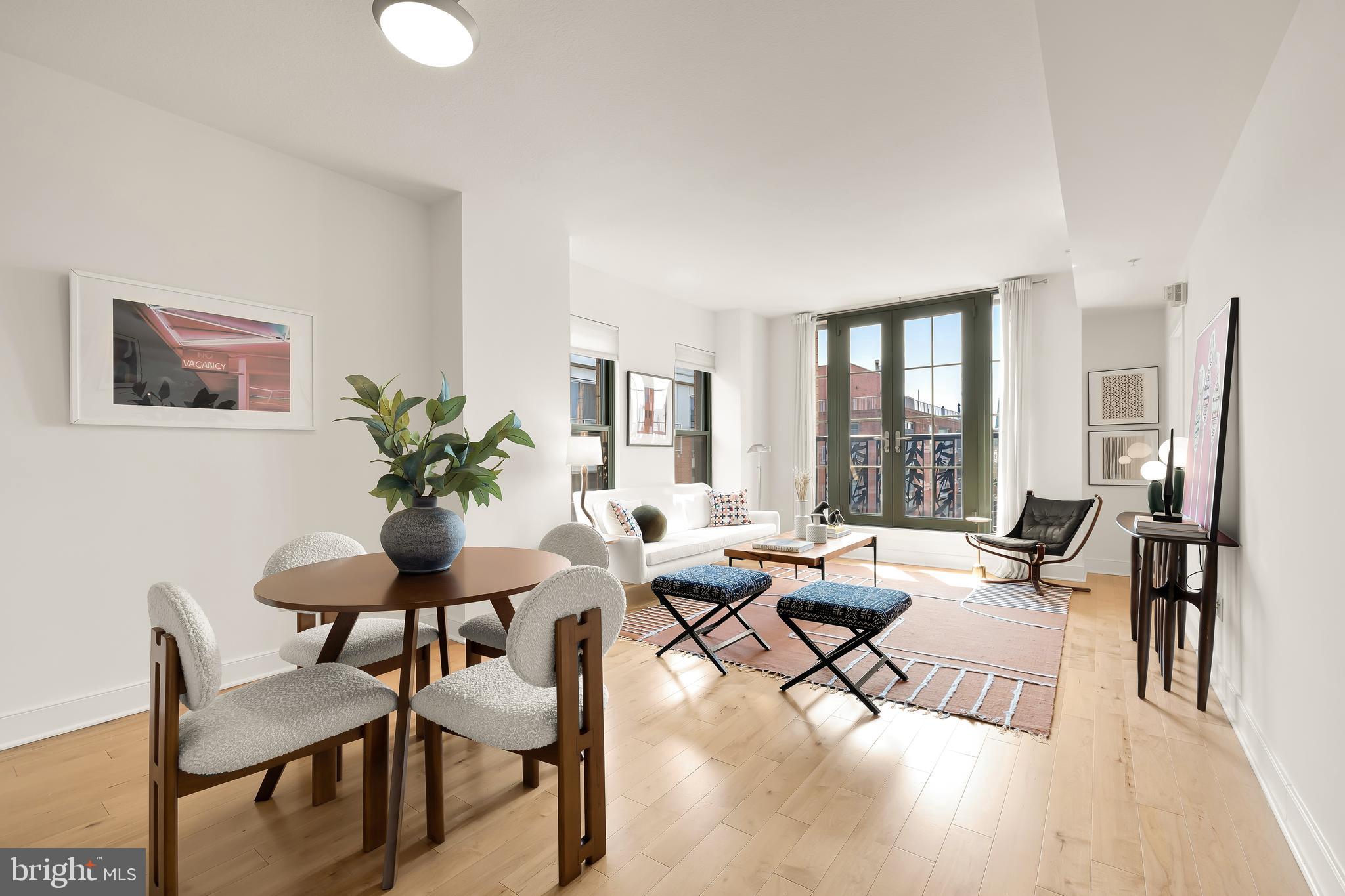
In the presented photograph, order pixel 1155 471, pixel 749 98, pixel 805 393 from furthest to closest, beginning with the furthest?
pixel 805 393 < pixel 1155 471 < pixel 749 98

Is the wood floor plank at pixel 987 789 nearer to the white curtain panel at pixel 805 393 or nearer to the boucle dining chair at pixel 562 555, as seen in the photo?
the boucle dining chair at pixel 562 555

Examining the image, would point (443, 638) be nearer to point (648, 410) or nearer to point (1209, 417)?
point (1209, 417)

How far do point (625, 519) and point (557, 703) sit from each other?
10.4 feet

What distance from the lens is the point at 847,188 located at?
12.6 feet

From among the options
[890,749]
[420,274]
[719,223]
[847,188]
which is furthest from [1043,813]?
[420,274]

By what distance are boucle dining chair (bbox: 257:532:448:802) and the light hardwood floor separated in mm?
353

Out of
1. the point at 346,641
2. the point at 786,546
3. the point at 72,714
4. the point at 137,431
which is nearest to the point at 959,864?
the point at 346,641

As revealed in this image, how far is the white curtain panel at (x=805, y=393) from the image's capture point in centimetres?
728

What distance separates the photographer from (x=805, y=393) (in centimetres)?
734

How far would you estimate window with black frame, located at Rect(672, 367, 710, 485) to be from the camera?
685 centimetres

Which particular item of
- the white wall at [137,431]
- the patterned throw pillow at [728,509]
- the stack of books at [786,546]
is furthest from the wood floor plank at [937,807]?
the patterned throw pillow at [728,509]

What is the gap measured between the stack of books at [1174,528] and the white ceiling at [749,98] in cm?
165

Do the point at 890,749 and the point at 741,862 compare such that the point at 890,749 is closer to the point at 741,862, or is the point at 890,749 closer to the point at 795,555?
the point at 741,862

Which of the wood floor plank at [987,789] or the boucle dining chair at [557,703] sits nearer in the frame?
the boucle dining chair at [557,703]
